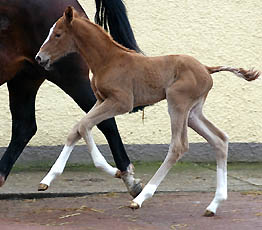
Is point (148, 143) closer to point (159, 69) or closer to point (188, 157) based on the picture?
point (188, 157)

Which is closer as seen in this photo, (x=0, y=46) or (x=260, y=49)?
(x=0, y=46)

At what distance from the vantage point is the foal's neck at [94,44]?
5.11 metres

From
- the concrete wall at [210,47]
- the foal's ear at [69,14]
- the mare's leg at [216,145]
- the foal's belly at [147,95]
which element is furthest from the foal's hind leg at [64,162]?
the concrete wall at [210,47]

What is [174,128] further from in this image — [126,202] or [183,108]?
[126,202]

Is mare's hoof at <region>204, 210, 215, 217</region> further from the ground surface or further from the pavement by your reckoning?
the pavement

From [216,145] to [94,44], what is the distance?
3.78 feet

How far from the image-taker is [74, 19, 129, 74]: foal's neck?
16.8 ft

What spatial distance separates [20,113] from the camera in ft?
20.0

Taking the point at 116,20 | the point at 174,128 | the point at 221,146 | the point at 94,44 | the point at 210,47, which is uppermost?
the point at 94,44

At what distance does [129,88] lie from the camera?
16.6 feet

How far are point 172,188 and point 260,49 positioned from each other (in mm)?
2172

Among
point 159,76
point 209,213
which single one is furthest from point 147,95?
point 209,213

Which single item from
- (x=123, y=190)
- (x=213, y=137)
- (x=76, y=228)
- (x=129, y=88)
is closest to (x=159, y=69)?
(x=129, y=88)

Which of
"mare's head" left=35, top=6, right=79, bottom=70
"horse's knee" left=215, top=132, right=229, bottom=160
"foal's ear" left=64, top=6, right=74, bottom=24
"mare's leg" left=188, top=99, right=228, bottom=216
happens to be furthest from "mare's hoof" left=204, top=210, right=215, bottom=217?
"foal's ear" left=64, top=6, right=74, bottom=24
